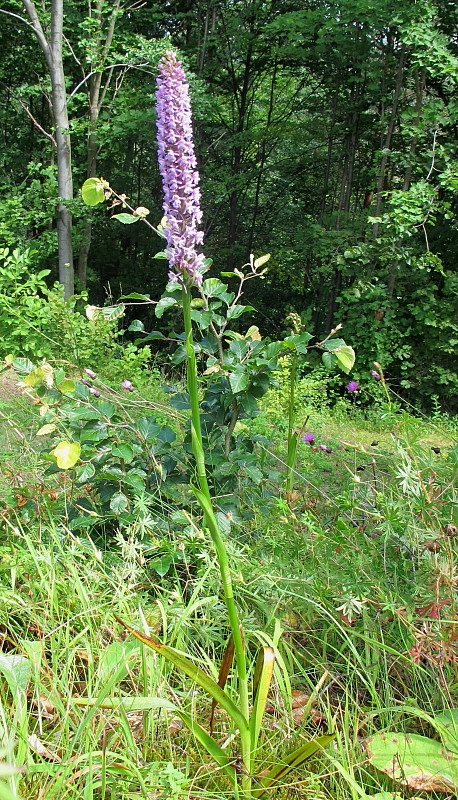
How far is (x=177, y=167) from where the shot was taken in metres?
1.21

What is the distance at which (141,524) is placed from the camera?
197 cm

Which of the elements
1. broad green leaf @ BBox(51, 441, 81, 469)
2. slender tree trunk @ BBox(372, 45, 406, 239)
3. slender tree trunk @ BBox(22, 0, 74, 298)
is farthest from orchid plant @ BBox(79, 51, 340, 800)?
slender tree trunk @ BBox(22, 0, 74, 298)

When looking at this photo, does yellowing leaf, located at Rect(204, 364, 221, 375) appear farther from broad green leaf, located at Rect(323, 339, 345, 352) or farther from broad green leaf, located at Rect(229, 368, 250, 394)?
broad green leaf, located at Rect(323, 339, 345, 352)

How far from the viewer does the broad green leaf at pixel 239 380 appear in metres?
2.08

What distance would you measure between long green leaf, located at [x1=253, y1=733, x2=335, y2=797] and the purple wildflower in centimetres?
98

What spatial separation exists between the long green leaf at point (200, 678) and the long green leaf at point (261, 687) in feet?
0.11

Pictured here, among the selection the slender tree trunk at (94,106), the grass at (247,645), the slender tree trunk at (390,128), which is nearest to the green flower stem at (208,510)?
the grass at (247,645)

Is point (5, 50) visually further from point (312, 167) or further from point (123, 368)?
point (123, 368)

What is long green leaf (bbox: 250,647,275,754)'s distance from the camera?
1263 millimetres

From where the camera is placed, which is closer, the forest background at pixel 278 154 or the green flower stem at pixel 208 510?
the green flower stem at pixel 208 510

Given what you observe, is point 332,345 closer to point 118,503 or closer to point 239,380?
point 239,380

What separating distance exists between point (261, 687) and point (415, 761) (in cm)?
40

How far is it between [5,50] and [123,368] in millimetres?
8619

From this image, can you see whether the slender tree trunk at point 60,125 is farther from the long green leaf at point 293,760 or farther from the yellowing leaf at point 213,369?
the long green leaf at point 293,760
